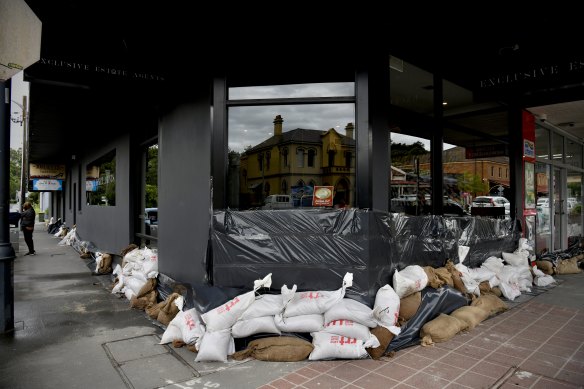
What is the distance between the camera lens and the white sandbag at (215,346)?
346 cm

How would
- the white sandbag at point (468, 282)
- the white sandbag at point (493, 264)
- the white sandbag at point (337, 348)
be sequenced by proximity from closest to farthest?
the white sandbag at point (337, 348), the white sandbag at point (468, 282), the white sandbag at point (493, 264)

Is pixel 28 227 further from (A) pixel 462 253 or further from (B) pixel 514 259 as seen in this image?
(B) pixel 514 259

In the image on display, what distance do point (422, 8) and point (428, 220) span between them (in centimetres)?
261

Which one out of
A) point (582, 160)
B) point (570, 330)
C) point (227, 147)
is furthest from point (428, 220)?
point (582, 160)

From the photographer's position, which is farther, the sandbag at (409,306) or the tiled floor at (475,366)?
the sandbag at (409,306)

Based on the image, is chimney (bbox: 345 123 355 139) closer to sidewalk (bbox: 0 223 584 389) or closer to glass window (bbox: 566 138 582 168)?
sidewalk (bbox: 0 223 584 389)

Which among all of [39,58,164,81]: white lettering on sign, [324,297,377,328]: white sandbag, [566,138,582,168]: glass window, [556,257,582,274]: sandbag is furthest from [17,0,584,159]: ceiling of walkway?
[566,138,582,168]: glass window

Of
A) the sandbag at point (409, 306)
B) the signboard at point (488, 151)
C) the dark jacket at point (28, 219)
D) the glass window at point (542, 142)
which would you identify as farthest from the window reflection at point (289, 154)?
the dark jacket at point (28, 219)

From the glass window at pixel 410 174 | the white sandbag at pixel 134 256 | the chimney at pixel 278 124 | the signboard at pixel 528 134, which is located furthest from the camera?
the signboard at pixel 528 134

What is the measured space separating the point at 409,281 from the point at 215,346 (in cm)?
207

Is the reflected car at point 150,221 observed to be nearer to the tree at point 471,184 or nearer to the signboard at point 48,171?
the tree at point 471,184

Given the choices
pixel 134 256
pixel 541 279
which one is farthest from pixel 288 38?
pixel 541 279

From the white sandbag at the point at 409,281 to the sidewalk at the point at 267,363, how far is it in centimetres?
57

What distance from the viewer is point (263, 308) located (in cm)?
369
